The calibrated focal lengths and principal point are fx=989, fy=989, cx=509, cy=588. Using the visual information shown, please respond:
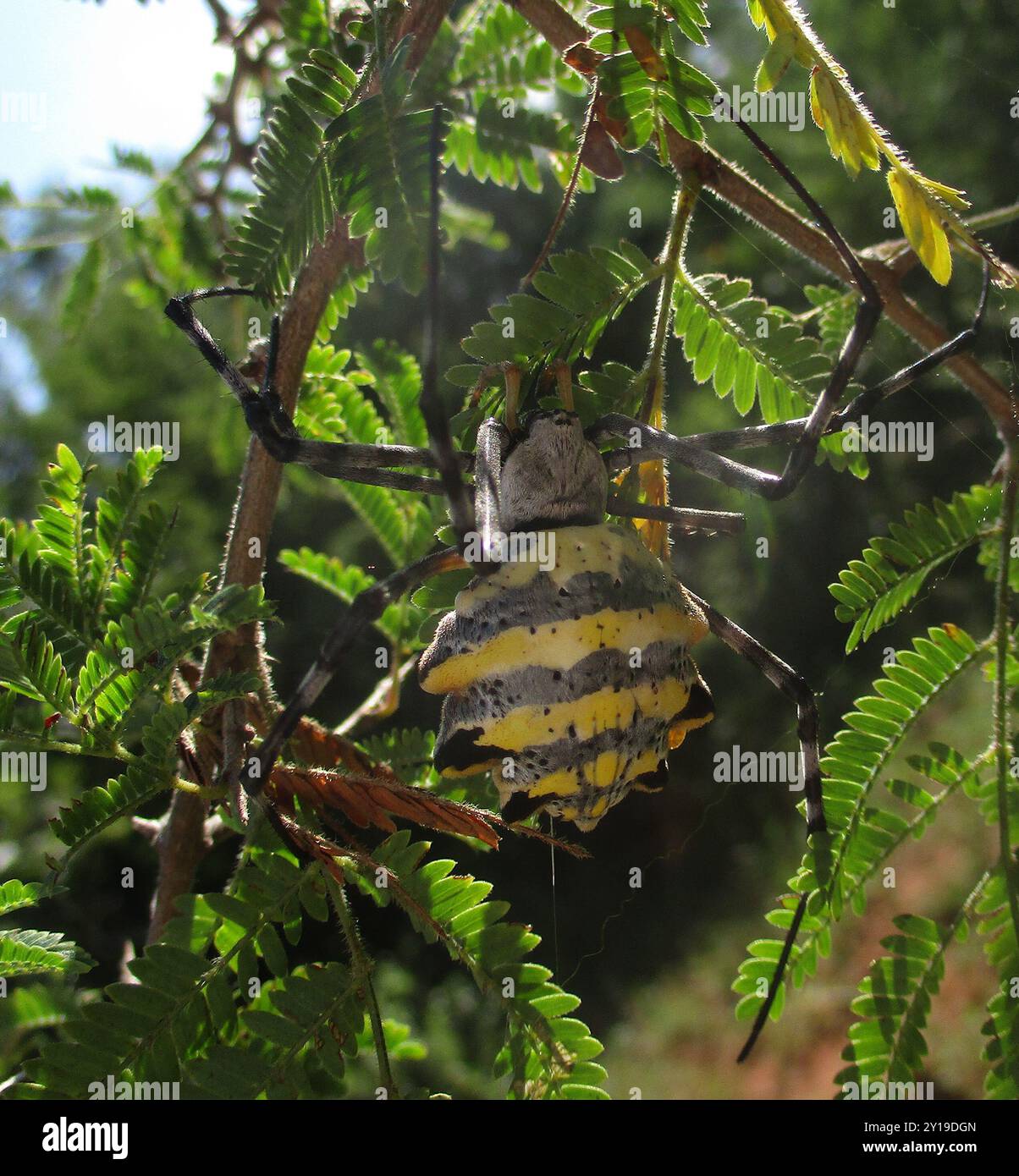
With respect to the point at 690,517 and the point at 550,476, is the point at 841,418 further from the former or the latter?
the point at 550,476

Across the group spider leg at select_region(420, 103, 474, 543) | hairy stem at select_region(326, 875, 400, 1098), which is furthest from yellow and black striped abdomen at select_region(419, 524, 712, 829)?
hairy stem at select_region(326, 875, 400, 1098)

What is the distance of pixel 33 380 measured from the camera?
5.11m

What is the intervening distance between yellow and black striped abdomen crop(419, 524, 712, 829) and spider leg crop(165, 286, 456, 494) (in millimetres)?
315

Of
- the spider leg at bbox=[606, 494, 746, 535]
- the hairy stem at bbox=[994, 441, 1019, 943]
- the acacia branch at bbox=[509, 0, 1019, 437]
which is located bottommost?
the hairy stem at bbox=[994, 441, 1019, 943]

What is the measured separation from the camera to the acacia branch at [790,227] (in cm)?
160

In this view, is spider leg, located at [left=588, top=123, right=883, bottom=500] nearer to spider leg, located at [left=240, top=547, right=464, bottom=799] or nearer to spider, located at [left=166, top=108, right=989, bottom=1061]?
spider, located at [left=166, top=108, right=989, bottom=1061]

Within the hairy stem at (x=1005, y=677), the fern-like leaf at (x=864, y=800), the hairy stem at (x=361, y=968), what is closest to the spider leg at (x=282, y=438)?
the hairy stem at (x=361, y=968)

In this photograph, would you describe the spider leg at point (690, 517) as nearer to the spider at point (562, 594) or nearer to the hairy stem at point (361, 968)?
the spider at point (562, 594)

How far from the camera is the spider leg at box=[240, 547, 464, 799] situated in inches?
55.7

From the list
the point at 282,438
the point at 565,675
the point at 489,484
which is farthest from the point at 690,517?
the point at 282,438

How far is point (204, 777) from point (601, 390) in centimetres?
90

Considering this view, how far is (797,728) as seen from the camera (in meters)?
1.69

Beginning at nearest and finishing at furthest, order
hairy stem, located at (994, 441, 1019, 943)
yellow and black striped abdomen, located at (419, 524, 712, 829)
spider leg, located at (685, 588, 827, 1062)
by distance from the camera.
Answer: yellow and black striped abdomen, located at (419, 524, 712, 829), spider leg, located at (685, 588, 827, 1062), hairy stem, located at (994, 441, 1019, 943)
